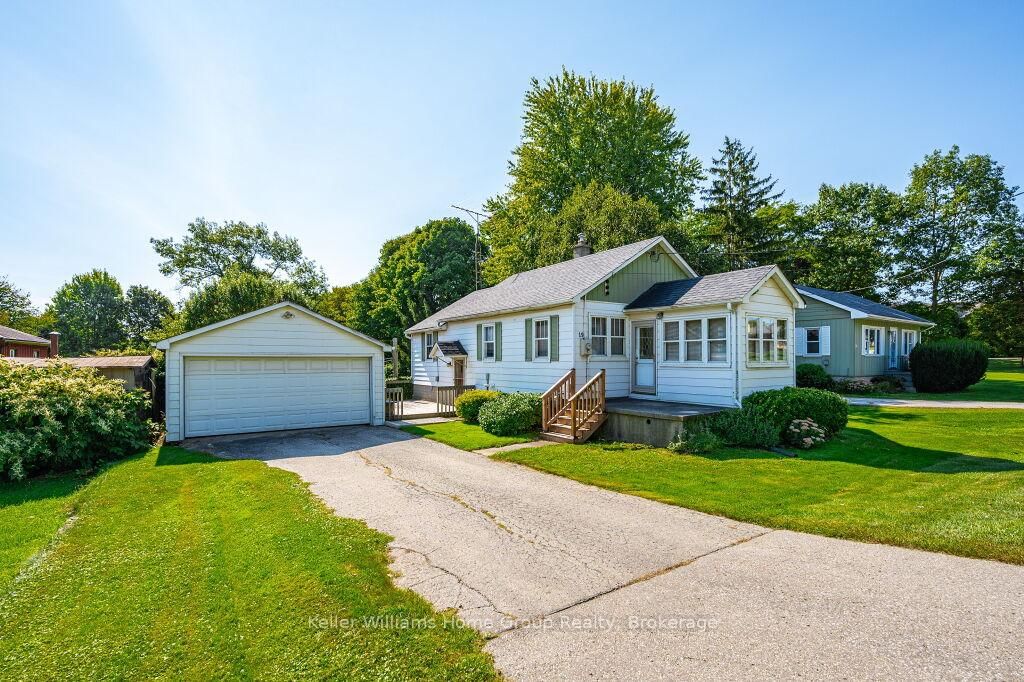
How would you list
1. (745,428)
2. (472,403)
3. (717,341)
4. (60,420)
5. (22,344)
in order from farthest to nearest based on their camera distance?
(22,344), (472,403), (717,341), (745,428), (60,420)

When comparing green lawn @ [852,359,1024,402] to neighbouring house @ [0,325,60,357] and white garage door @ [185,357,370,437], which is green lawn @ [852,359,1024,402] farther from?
neighbouring house @ [0,325,60,357]

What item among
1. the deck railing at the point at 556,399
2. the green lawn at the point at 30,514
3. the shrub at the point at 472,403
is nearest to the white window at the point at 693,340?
the deck railing at the point at 556,399

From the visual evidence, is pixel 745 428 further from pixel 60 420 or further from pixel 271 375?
pixel 60 420

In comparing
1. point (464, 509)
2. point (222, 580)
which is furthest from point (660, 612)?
point (222, 580)

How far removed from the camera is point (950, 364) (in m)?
20.6

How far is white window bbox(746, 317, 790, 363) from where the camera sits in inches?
508

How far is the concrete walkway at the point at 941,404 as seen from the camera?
15.6 metres

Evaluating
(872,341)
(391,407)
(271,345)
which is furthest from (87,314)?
(872,341)

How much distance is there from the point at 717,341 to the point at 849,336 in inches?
532

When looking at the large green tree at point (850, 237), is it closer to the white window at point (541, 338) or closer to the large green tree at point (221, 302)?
the white window at point (541, 338)

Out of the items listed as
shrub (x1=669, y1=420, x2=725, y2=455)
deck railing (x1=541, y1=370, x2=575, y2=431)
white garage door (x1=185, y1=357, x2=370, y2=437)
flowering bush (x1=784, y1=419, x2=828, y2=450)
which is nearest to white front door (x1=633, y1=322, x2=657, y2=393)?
deck railing (x1=541, y1=370, x2=575, y2=431)

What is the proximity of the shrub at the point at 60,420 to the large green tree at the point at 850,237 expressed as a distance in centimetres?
4336

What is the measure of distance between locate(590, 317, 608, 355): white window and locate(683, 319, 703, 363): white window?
94.8 inches

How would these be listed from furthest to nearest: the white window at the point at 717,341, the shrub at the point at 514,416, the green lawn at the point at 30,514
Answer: the shrub at the point at 514,416 → the white window at the point at 717,341 → the green lawn at the point at 30,514
